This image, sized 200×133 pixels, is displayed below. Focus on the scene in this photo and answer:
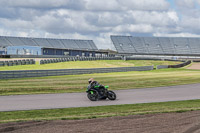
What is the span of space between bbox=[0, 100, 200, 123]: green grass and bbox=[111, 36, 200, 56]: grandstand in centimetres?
10804

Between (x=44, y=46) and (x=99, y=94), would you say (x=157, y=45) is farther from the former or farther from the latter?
(x=99, y=94)

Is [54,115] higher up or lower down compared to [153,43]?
A: lower down

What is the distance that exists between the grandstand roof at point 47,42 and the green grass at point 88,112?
97403 mm

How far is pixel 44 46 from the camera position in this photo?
116 metres

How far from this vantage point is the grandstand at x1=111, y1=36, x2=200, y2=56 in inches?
4875

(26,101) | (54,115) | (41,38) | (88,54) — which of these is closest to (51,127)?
(54,115)

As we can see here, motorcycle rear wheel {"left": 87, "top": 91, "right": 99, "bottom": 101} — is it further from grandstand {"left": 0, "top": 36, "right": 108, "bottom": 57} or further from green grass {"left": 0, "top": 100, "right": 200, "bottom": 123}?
grandstand {"left": 0, "top": 36, "right": 108, "bottom": 57}

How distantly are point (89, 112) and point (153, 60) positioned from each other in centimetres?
7430

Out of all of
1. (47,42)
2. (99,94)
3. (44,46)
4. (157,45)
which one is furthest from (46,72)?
(157,45)

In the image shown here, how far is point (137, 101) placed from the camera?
18109 mm

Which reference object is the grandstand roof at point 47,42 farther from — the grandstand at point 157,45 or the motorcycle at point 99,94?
the motorcycle at point 99,94

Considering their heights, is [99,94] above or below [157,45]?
below

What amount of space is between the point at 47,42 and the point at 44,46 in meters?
6.38

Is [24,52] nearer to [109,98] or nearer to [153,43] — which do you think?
[153,43]
